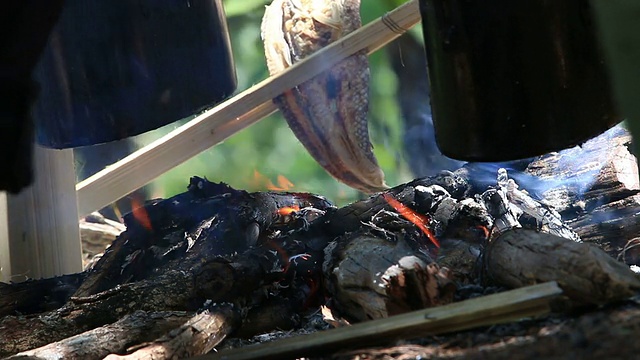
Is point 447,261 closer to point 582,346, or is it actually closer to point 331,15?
point 582,346

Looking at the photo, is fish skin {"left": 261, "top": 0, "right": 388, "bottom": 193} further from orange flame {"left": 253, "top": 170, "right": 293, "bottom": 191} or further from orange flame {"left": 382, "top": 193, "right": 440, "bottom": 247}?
orange flame {"left": 253, "top": 170, "right": 293, "bottom": 191}

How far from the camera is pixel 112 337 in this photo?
1856 mm

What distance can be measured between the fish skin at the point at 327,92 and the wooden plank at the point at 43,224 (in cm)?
114

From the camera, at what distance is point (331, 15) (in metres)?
3.95

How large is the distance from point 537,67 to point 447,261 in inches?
28.0

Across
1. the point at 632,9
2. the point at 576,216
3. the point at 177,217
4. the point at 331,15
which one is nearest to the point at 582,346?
the point at 632,9

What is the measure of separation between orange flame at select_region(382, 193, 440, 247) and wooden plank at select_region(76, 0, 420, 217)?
113 cm

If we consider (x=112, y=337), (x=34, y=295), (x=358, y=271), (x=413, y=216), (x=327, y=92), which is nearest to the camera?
(x=112, y=337)

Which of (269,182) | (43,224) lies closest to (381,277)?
(43,224)

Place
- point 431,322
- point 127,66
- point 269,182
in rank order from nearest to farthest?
point 431,322 < point 127,66 < point 269,182

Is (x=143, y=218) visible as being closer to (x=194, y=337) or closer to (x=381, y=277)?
(x=194, y=337)

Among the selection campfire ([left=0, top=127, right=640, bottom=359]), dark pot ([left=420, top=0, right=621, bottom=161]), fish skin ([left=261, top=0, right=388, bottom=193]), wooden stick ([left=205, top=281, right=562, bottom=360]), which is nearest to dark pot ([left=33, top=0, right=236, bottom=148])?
campfire ([left=0, top=127, right=640, bottom=359])

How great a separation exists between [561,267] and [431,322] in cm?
32

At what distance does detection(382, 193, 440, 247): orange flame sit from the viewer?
8.39 ft
